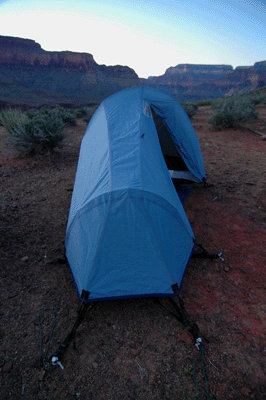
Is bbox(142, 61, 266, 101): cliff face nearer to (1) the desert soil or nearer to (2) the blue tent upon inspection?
(1) the desert soil

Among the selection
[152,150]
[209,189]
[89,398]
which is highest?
[152,150]

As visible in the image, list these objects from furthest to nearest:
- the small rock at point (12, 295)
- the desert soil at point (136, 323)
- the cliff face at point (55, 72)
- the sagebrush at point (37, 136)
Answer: the cliff face at point (55, 72), the sagebrush at point (37, 136), the small rock at point (12, 295), the desert soil at point (136, 323)

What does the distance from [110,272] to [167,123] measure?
3.37 m

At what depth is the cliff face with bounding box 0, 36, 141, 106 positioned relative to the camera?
54.4 metres

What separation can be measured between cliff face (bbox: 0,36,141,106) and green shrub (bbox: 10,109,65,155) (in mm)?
45478

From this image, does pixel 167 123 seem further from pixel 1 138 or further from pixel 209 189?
pixel 1 138

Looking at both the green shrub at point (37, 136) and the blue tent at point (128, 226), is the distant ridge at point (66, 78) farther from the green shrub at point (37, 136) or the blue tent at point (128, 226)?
the blue tent at point (128, 226)

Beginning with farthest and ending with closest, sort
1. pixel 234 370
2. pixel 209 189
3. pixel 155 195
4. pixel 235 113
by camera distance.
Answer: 1. pixel 235 113
2. pixel 209 189
3. pixel 155 195
4. pixel 234 370

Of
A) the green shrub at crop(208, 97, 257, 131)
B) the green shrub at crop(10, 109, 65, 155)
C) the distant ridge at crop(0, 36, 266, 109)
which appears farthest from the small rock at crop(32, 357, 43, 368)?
the distant ridge at crop(0, 36, 266, 109)

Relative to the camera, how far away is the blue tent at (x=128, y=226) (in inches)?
97.0

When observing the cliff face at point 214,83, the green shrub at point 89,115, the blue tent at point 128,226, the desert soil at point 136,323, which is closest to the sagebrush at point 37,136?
the desert soil at point 136,323

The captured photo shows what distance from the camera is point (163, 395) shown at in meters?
1.88

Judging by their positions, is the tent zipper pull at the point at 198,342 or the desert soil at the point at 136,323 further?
the tent zipper pull at the point at 198,342

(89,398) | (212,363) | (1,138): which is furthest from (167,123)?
(1,138)
